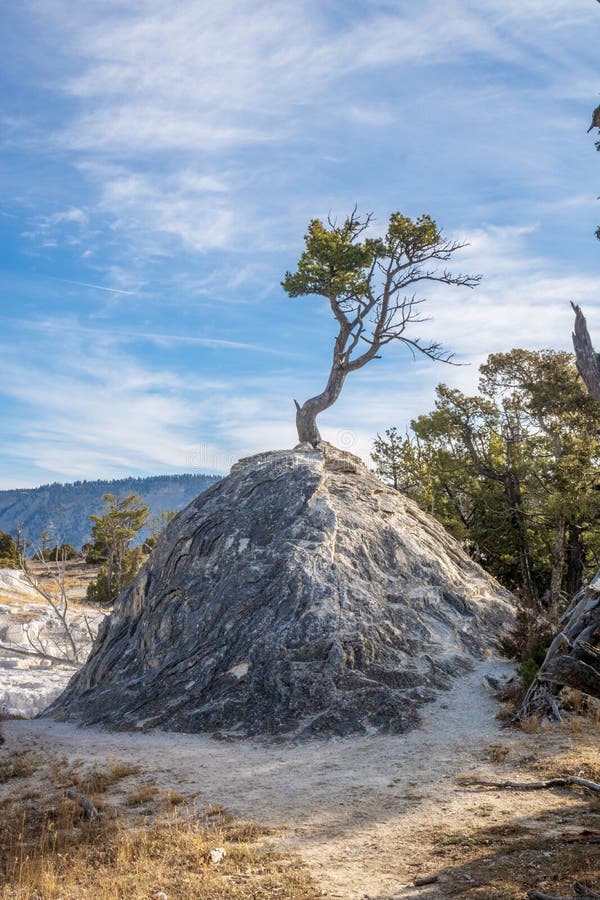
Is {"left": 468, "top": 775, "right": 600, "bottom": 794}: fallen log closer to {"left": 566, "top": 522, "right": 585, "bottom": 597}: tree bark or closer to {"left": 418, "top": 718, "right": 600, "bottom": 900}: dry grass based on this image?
{"left": 418, "top": 718, "right": 600, "bottom": 900}: dry grass

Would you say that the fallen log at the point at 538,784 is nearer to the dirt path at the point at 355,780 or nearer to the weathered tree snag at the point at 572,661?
the dirt path at the point at 355,780

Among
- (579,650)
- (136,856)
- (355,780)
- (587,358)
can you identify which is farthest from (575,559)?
(136,856)

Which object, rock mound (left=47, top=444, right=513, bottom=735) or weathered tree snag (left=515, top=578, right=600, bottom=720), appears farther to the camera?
rock mound (left=47, top=444, right=513, bottom=735)

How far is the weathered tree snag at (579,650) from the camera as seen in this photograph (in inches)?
352

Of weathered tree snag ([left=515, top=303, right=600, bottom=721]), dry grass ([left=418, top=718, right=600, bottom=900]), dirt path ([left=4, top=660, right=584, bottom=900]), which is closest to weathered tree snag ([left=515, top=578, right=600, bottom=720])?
weathered tree snag ([left=515, top=303, right=600, bottom=721])

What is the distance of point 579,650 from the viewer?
10.8 m

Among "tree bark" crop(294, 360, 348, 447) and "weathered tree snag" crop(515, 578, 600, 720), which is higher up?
"tree bark" crop(294, 360, 348, 447)

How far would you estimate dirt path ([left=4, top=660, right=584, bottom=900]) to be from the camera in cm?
861

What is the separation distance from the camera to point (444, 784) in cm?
1130

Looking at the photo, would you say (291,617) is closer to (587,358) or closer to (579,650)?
(579,650)

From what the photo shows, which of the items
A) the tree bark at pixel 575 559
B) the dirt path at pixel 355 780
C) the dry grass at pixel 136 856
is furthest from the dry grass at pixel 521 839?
the tree bark at pixel 575 559

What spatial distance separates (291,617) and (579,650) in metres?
8.53

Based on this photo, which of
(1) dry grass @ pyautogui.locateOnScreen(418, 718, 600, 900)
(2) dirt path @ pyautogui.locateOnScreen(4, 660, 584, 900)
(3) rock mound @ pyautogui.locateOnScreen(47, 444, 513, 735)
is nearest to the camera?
(1) dry grass @ pyautogui.locateOnScreen(418, 718, 600, 900)

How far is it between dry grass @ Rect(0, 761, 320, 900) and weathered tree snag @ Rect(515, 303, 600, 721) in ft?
13.2
